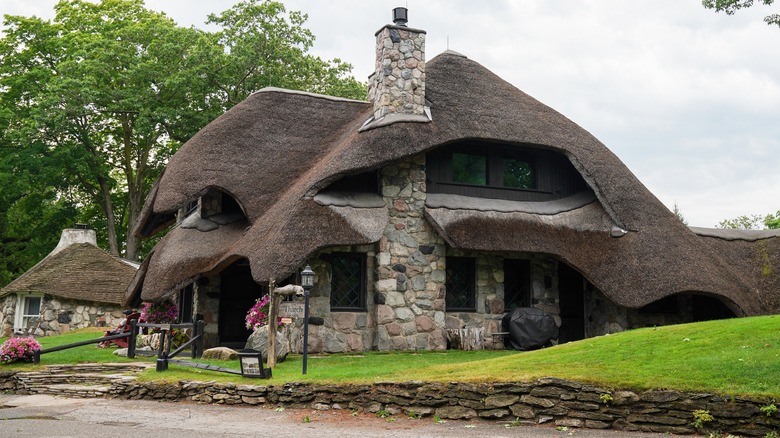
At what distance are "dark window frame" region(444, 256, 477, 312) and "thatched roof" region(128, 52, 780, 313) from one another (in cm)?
121

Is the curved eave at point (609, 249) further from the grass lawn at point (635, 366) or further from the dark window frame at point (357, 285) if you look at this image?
the grass lawn at point (635, 366)

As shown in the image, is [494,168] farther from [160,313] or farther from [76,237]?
[76,237]

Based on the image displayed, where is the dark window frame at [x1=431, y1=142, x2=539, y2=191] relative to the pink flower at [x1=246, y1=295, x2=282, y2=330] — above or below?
above

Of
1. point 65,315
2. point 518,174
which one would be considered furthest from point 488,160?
point 65,315

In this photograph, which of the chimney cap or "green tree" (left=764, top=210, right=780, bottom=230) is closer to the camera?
the chimney cap

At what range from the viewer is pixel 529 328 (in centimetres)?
1709

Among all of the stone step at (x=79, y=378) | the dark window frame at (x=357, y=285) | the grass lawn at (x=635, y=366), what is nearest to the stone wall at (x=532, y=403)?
the grass lawn at (x=635, y=366)

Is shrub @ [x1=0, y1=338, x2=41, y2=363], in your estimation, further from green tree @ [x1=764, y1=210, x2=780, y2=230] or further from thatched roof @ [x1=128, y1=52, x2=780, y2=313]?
green tree @ [x1=764, y1=210, x2=780, y2=230]

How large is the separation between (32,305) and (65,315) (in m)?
1.49

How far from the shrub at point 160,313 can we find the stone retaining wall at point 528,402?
749cm

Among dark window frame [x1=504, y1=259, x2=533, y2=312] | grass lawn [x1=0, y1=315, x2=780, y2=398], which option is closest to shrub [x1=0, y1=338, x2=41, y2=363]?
grass lawn [x1=0, y1=315, x2=780, y2=398]

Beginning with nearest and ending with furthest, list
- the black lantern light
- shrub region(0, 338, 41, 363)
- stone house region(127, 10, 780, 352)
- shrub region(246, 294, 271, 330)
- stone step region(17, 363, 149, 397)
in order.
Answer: the black lantern light → stone step region(17, 363, 149, 397) → shrub region(0, 338, 41, 363) → shrub region(246, 294, 271, 330) → stone house region(127, 10, 780, 352)

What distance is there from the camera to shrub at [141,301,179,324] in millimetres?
19109

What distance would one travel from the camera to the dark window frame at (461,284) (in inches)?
697
